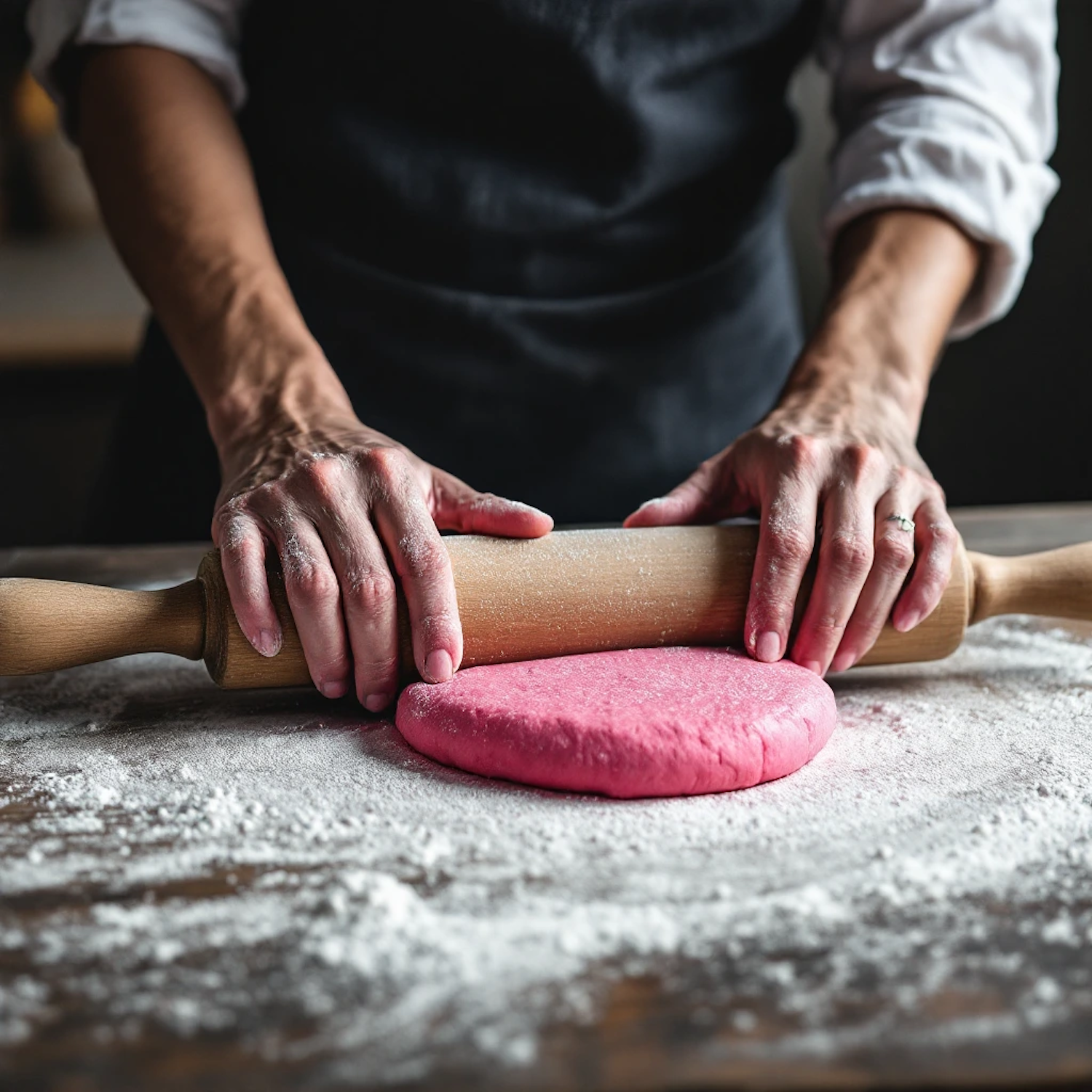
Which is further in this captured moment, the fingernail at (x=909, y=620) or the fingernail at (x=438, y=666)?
the fingernail at (x=909, y=620)

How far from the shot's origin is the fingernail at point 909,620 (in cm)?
125

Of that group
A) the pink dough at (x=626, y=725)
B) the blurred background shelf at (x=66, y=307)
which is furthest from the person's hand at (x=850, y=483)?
the blurred background shelf at (x=66, y=307)

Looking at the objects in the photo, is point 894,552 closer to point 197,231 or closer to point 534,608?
point 534,608

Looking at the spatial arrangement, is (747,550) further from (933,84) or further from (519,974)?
(933,84)

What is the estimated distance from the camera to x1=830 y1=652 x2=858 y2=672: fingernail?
4.13 feet

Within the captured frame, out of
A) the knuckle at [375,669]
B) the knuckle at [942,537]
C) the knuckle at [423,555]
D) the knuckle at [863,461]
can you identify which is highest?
the knuckle at [863,461]

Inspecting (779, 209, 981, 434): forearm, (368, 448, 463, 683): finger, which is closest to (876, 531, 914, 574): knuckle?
(779, 209, 981, 434): forearm

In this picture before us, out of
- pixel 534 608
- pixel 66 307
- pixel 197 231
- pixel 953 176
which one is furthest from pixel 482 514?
pixel 66 307

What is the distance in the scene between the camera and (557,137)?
1.70 meters

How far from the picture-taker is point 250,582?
1.11m

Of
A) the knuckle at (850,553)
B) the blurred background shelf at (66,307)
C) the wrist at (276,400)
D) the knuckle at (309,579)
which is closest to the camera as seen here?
the knuckle at (309,579)

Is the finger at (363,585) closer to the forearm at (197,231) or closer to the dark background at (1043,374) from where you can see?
the forearm at (197,231)

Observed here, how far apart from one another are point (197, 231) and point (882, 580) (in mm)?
965

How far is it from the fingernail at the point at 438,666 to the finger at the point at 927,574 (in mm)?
493
